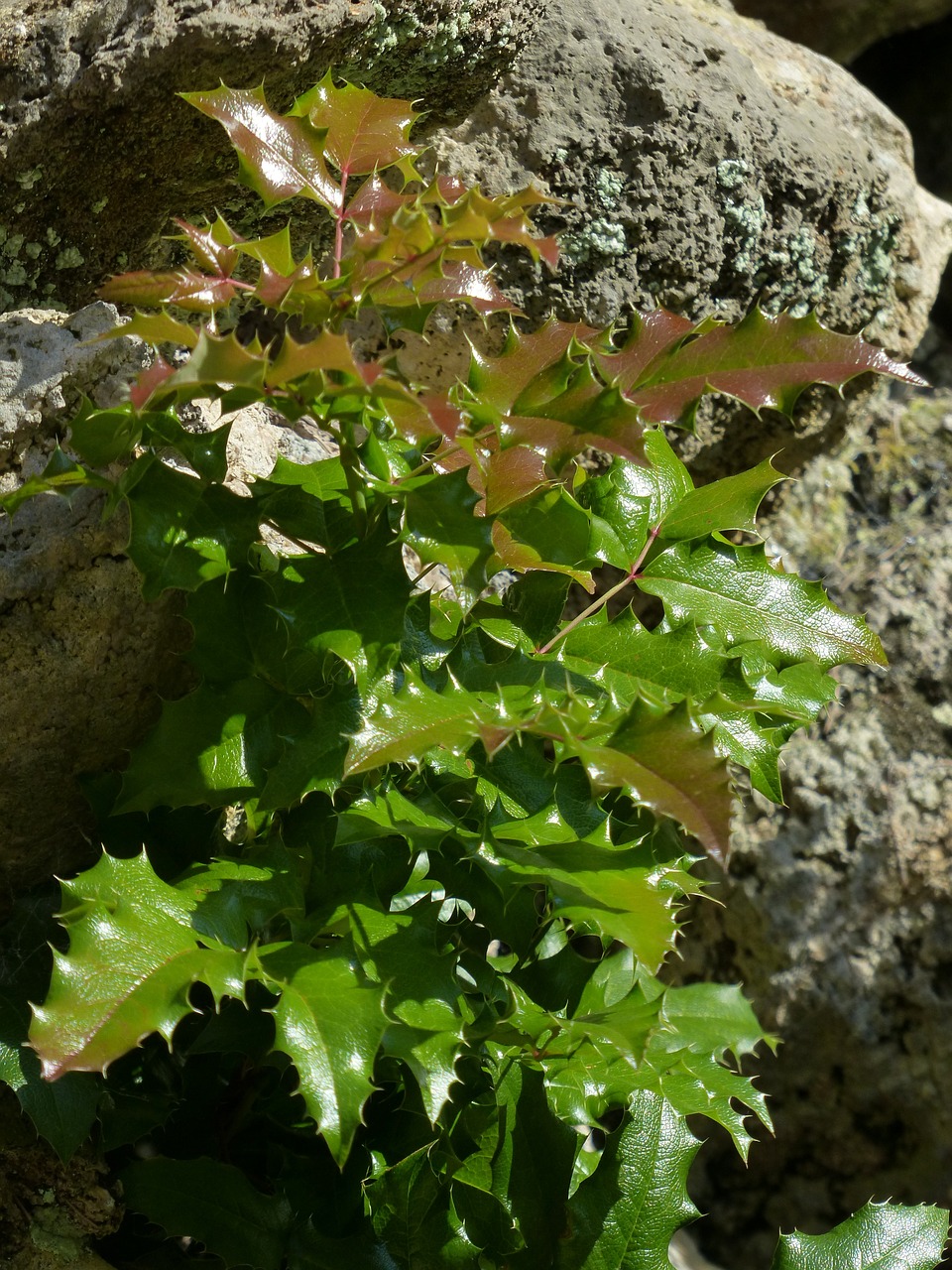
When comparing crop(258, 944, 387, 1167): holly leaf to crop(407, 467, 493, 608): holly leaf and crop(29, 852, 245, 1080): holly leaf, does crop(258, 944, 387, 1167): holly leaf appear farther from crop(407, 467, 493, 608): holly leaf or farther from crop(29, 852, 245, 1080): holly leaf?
crop(407, 467, 493, 608): holly leaf

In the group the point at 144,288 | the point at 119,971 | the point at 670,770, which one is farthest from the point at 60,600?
the point at 670,770

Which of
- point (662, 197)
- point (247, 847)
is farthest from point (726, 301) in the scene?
point (247, 847)

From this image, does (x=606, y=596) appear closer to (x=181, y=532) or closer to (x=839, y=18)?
(x=181, y=532)

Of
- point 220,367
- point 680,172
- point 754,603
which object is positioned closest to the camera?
point 220,367

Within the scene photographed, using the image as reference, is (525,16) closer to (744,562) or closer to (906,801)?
(744,562)

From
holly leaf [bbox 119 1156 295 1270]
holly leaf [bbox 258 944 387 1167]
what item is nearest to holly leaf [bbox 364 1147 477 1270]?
holly leaf [bbox 119 1156 295 1270]

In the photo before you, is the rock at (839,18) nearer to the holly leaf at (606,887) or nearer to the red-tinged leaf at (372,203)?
the red-tinged leaf at (372,203)
